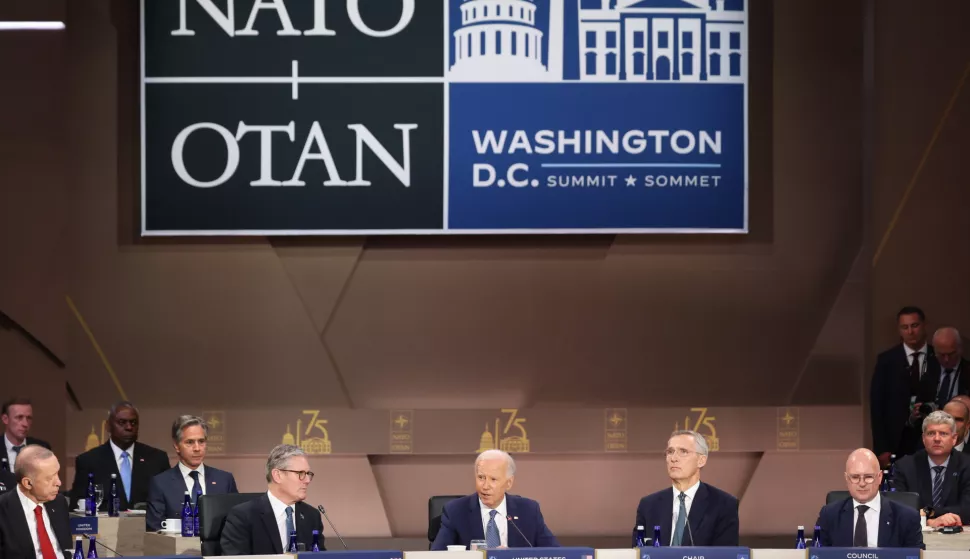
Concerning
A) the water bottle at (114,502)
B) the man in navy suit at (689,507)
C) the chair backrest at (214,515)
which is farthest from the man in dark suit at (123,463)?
the man in navy suit at (689,507)

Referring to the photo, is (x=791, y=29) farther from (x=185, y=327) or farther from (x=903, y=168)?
(x=185, y=327)

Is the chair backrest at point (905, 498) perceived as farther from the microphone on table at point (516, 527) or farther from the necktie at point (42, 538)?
the necktie at point (42, 538)

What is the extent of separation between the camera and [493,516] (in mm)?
5348

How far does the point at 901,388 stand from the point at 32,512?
5.06 meters

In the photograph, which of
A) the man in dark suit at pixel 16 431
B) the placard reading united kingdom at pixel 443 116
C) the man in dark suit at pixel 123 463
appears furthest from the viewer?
the placard reading united kingdom at pixel 443 116

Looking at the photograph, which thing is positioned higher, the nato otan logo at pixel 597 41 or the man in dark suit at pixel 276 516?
the nato otan logo at pixel 597 41

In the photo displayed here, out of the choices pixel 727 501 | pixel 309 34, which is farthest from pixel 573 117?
pixel 727 501

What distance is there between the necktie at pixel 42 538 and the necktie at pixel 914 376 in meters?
5.04

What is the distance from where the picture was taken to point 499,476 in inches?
208

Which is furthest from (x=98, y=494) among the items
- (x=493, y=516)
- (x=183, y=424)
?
(x=493, y=516)

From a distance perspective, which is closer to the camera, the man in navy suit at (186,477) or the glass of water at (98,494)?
the man in navy suit at (186,477)

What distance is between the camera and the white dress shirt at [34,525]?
521 centimetres

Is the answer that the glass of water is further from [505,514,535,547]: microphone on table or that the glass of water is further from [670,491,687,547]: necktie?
[670,491,687,547]: necktie

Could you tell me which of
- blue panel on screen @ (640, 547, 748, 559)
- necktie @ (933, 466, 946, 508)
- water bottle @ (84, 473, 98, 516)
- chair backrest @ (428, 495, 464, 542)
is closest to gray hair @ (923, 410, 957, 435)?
necktie @ (933, 466, 946, 508)
